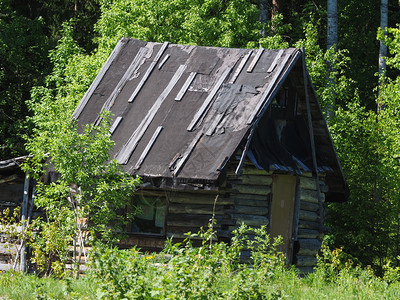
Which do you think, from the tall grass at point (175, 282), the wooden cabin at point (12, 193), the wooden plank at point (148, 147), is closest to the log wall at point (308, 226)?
the wooden plank at point (148, 147)

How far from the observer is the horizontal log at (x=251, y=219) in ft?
53.4

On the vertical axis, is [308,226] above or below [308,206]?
below

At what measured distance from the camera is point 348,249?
869 inches

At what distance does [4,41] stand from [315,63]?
42.1 feet

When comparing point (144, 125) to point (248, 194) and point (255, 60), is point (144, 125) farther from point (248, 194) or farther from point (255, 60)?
point (255, 60)

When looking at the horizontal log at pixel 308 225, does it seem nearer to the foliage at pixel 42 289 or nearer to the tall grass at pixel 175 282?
the tall grass at pixel 175 282

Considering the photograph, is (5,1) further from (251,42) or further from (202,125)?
(202,125)

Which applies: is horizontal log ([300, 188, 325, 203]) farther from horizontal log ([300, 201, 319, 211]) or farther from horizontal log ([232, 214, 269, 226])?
horizontal log ([232, 214, 269, 226])

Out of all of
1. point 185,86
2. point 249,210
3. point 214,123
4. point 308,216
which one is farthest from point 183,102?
point 308,216

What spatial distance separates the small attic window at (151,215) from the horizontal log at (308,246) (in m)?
3.69

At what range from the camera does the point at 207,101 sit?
17141mm

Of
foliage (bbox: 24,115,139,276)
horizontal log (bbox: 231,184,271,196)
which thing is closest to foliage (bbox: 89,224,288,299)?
foliage (bbox: 24,115,139,276)

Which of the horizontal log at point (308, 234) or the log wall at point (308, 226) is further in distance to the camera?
the horizontal log at point (308, 234)

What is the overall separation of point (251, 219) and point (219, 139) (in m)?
2.09
